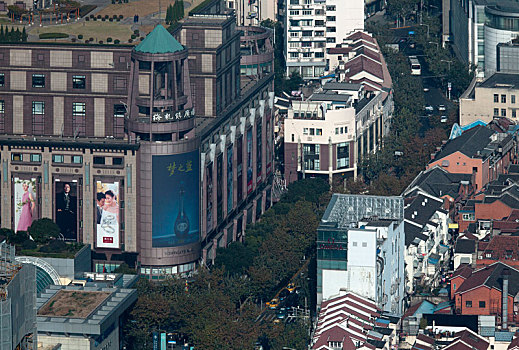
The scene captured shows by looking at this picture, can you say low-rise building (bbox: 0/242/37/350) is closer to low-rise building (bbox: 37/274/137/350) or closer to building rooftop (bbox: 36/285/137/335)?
low-rise building (bbox: 37/274/137/350)

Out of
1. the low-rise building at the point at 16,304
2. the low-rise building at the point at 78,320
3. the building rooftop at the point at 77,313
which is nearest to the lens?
the low-rise building at the point at 16,304

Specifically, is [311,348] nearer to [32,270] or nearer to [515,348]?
[515,348]

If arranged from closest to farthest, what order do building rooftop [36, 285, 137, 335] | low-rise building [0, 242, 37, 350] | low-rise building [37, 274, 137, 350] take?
low-rise building [0, 242, 37, 350] → building rooftop [36, 285, 137, 335] → low-rise building [37, 274, 137, 350]

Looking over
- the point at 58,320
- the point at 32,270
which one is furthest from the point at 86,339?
the point at 32,270

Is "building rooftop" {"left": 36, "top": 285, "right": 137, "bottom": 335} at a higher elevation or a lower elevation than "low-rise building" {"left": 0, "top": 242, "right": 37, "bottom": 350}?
lower

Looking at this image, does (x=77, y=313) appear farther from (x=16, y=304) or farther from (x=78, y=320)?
(x=16, y=304)

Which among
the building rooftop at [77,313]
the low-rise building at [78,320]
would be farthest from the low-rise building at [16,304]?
the building rooftop at [77,313]

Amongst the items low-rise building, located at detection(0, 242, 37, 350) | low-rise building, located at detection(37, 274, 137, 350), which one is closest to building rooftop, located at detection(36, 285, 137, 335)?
low-rise building, located at detection(37, 274, 137, 350)

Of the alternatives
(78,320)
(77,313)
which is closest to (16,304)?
(78,320)

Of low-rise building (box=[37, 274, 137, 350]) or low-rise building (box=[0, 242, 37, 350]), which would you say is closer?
low-rise building (box=[0, 242, 37, 350])

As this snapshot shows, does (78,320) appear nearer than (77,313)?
Yes

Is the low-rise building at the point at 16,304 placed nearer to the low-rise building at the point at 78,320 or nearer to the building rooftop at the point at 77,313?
the low-rise building at the point at 78,320

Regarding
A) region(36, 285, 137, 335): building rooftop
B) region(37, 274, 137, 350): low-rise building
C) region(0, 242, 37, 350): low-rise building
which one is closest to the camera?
region(0, 242, 37, 350): low-rise building
